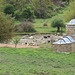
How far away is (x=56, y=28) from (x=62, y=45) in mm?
29785

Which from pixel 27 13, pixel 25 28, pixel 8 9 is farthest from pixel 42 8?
pixel 25 28

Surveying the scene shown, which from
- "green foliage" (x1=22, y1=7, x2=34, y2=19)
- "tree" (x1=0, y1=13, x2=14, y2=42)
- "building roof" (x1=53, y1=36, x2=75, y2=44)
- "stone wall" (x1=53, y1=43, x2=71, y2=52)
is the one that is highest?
"green foliage" (x1=22, y1=7, x2=34, y2=19)

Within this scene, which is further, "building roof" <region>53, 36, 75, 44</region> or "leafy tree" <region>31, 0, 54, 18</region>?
"leafy tree" <region>31, 0, 54, 18</region>

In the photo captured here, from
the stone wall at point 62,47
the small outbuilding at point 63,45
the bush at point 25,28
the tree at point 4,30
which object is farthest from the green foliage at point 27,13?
the stone wall at point 62,47

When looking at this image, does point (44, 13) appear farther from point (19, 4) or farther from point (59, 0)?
point (59, 0)

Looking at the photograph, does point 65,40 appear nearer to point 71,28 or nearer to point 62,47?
point 62,47

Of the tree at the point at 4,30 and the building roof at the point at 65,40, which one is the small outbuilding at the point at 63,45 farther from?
the tree at the point at 4,30

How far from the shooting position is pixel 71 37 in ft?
81.0

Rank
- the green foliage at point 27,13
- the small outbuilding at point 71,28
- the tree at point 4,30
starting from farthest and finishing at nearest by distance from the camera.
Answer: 1. the green foliage at point 27,13
2. the tree at point 4,30
3. the small outbuilding at point 71,28

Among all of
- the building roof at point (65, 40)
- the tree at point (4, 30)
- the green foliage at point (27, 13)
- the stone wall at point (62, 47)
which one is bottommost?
the stone wall at point (62, 47)

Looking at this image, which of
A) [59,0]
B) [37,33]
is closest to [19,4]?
[59,0]

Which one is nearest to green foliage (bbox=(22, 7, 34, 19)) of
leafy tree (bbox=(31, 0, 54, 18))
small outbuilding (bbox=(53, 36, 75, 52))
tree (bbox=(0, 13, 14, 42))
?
leafy tree (bbox=(31, 0, 54, 18))

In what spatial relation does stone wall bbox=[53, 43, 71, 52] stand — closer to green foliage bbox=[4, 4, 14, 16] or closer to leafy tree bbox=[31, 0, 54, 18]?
green foliage bbox=[4, 4, 14, 16]

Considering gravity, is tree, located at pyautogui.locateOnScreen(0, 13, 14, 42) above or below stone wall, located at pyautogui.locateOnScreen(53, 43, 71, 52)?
above
